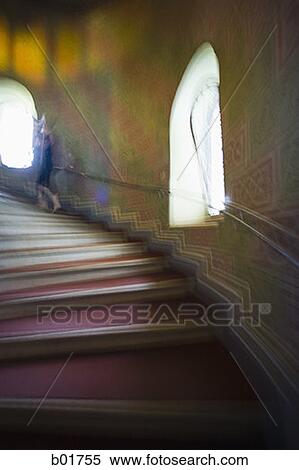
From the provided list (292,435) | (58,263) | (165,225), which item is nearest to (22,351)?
(58,263)

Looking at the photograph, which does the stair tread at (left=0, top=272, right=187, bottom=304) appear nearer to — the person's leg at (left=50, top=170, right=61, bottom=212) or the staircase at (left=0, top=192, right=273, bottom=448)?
the staircase at (left=0, top=192, right=273, bottom=448)

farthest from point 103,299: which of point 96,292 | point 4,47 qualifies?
point 4,47

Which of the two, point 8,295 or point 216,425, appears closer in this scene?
point 216,425

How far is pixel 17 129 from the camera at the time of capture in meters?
1.00

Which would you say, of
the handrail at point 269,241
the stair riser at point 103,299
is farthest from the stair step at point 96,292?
the handrail at point 269,241

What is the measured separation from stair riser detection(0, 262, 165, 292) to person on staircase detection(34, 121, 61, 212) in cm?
21

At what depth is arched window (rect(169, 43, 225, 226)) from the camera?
928 millimetres

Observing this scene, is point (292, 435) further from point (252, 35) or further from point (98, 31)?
point (98, 31)

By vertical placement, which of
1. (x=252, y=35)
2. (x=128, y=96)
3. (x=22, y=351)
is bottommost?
(x=22, y=351)

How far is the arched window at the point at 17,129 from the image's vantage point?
100 cm

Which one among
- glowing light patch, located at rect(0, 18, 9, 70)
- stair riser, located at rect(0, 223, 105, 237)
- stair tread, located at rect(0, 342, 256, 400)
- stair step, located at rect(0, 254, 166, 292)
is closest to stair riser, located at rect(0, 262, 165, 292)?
stair step, located at rect(0, 254, 166, 292)

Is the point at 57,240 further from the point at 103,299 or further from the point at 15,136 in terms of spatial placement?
the point at 15,136

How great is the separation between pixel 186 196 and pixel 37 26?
0.76 meters

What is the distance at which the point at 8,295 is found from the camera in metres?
0.96
